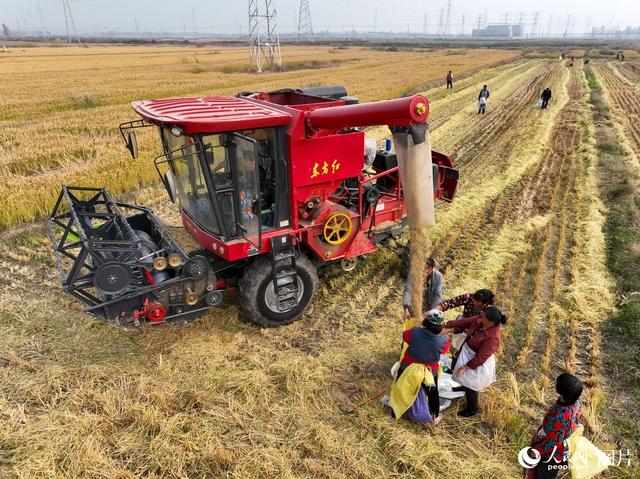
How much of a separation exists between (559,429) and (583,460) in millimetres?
387

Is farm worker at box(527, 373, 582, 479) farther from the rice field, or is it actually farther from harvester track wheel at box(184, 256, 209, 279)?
harvester track wheel at box(184, 256, 209, 279)

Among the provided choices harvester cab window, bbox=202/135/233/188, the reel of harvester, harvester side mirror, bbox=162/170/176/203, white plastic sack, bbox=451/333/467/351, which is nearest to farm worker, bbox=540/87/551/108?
white plastic sack, bbox=451/333/467/351

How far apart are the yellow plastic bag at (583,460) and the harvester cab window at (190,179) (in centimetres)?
382

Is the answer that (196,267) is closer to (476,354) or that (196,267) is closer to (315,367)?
(315,367)

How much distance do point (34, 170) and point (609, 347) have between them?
1228 cm

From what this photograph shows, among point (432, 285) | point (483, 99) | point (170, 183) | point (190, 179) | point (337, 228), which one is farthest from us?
point (483, 99)

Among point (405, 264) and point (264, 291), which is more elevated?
point (264, 291)

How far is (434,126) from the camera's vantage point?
15.9 m

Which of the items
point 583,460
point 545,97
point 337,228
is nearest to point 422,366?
point 583,460

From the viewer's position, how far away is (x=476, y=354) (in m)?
3.98

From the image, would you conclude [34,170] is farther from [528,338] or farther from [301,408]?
[528,338]

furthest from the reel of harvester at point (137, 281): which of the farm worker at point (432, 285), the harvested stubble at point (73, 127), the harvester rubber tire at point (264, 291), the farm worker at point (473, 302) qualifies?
the harvested stubble at point (73, 127)

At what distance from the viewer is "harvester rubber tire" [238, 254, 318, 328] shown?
205 inches

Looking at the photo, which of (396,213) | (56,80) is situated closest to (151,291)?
(396,213)
